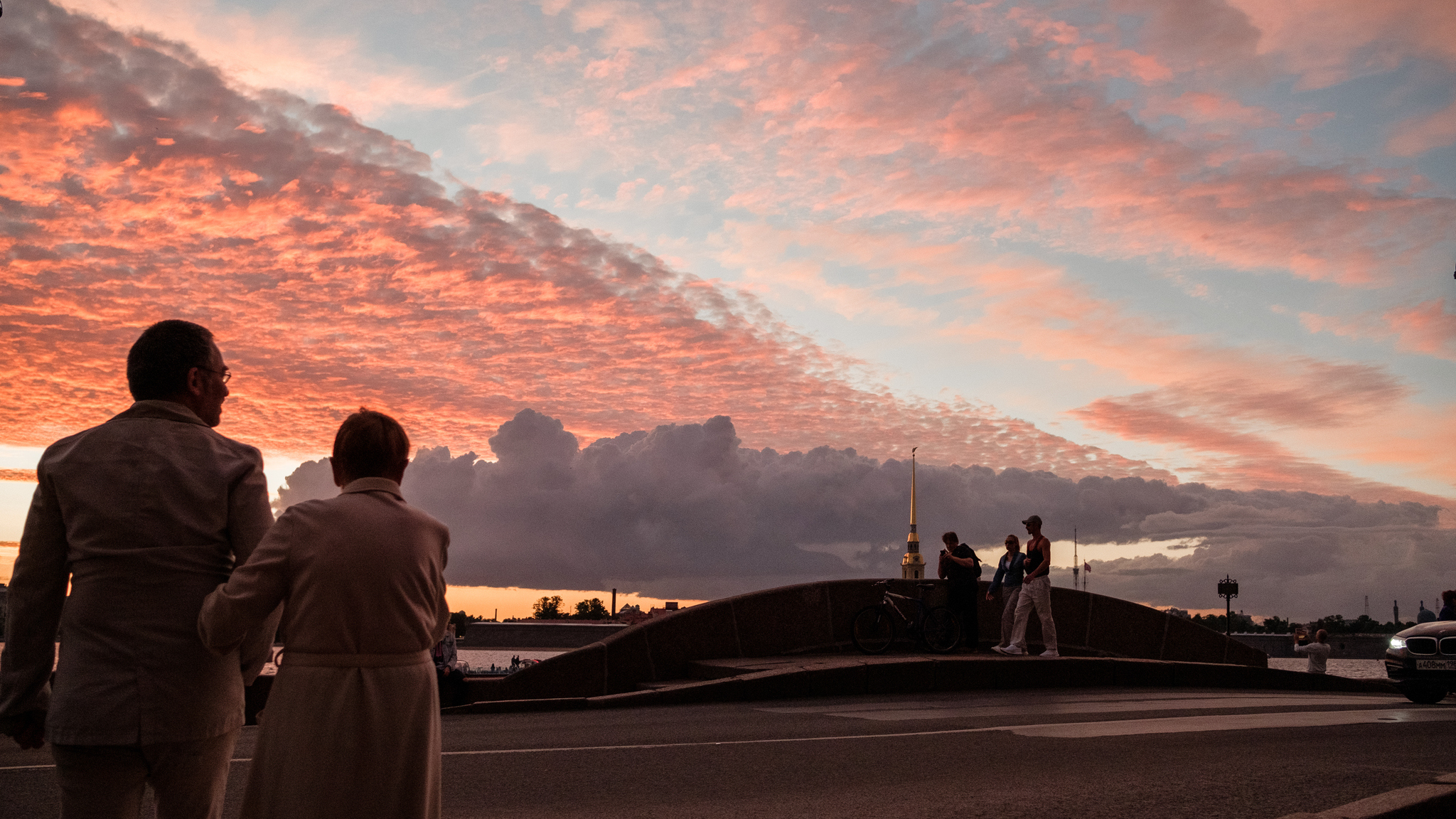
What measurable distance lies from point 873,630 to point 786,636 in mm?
1337

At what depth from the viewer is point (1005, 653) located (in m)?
15.8

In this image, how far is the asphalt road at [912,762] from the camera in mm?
6137

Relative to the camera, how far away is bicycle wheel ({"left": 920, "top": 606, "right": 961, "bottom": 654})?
54.3 ft

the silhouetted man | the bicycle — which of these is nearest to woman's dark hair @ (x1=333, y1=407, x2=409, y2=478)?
the silhouetted man

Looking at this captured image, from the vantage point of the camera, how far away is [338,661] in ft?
8.93

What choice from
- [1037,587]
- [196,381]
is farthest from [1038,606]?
[196,381]

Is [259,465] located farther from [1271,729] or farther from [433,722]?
[1271,729]

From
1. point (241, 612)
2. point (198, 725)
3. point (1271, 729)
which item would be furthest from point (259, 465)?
point (1271, 729)

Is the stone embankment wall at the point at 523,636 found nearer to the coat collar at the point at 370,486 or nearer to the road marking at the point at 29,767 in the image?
the road marking at the point at 29,767

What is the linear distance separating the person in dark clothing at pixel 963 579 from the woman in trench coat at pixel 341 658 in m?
13.7

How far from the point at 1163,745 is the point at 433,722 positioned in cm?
730

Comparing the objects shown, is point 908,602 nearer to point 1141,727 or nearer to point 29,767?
point 1141,727

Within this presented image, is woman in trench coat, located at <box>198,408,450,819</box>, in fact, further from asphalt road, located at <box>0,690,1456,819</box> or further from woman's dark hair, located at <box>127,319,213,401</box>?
asphalt road, located at <box>0,690,1456,819</box>

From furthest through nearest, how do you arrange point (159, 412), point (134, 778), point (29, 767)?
1. point (29, 767)
2. point (159, 412)
3. point (134, 778)
